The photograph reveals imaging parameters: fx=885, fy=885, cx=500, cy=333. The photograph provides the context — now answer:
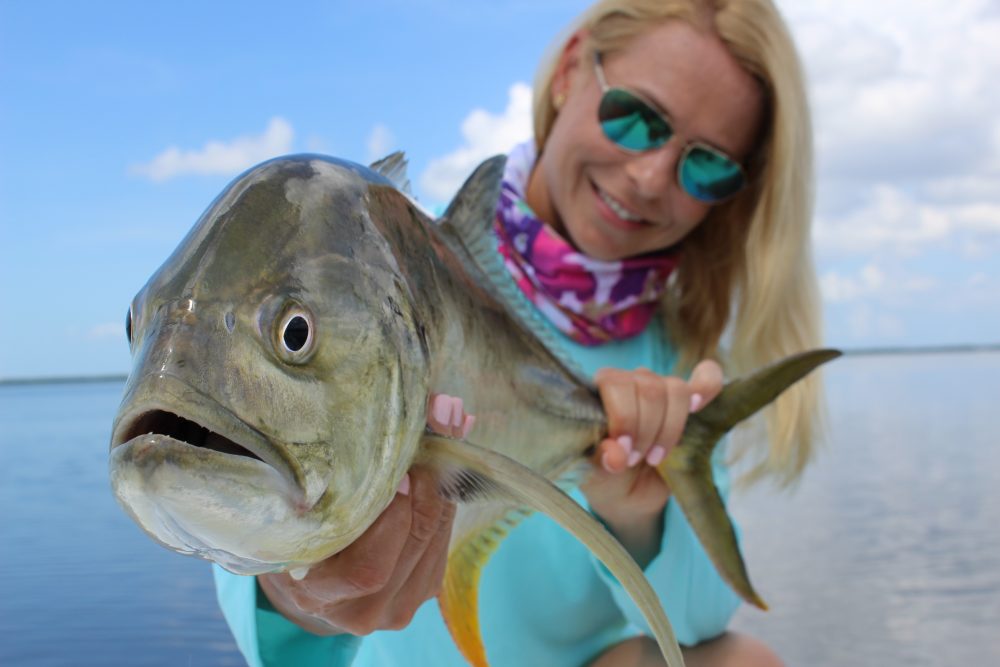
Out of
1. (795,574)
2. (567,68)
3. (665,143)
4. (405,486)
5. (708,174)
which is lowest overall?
(795,574)

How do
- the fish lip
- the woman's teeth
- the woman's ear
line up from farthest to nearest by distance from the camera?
the woman's ear → the woman's teeth → the fish lip

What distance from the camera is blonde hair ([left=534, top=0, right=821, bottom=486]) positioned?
279 centimetres

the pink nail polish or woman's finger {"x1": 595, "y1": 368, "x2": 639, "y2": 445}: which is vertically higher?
woman's finger {"x1": 595, "y1": 368, "x2": 639, "y2": 445}

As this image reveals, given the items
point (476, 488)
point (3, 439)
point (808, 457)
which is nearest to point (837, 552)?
point (808, 457)

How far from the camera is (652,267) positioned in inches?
122

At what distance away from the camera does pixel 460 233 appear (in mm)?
1669

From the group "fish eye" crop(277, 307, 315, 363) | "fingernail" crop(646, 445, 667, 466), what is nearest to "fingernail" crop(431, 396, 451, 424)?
"fish eye" crop(277, 307, 315, 363)

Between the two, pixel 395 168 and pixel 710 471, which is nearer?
pixel 395 168

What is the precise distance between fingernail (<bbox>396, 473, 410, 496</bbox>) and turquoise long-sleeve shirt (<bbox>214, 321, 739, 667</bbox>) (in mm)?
1207

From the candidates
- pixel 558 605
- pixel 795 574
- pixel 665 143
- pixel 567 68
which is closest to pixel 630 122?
pixel 665 143

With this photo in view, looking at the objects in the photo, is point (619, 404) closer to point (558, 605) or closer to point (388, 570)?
point (388, 570)

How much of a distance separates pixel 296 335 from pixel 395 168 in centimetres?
59

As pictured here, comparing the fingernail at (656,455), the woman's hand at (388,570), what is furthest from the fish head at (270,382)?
the fingernail at (656,455)

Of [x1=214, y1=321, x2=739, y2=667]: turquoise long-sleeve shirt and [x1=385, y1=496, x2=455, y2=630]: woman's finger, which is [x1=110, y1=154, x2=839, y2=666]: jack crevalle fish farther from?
[x1=214, y1=321, x2=739, y2=667]: turquoise long-sleeve shirt
